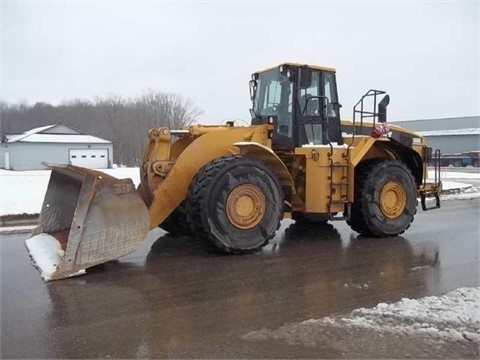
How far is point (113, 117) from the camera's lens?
237 feet

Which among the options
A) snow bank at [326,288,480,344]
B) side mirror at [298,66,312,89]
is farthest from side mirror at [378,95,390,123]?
snow bank at [326,288,480,344]

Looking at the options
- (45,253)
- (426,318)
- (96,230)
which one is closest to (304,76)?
(96,230)

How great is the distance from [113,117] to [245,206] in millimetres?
69067

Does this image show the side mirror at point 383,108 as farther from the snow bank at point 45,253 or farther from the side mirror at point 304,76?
the snow bank at point 45,253

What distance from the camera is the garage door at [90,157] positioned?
159 feet

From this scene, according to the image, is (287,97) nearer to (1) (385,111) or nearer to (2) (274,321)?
(1) (385,111)

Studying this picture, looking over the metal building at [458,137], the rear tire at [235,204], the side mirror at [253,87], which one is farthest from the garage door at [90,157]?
the rear tire at [235,204]

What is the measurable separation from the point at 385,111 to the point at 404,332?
5169 mm

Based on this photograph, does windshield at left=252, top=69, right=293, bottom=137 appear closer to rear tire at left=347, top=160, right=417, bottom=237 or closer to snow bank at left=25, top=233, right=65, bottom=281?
rear tire at left=347, top=160, right=417, bottom=237

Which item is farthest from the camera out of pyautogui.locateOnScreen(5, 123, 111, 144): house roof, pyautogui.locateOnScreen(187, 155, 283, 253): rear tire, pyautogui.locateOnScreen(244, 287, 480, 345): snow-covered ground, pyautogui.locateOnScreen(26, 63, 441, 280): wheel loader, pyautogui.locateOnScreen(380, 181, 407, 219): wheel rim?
pyautogui.locateOnScreen(5, 123, 111, 144): house roof

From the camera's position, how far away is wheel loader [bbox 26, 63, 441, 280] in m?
5.80

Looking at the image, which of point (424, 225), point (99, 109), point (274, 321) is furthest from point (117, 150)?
point (274, 321)

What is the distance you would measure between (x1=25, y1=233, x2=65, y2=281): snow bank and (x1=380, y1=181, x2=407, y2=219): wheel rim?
193 inches

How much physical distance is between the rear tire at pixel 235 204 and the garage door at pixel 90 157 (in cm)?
4379
